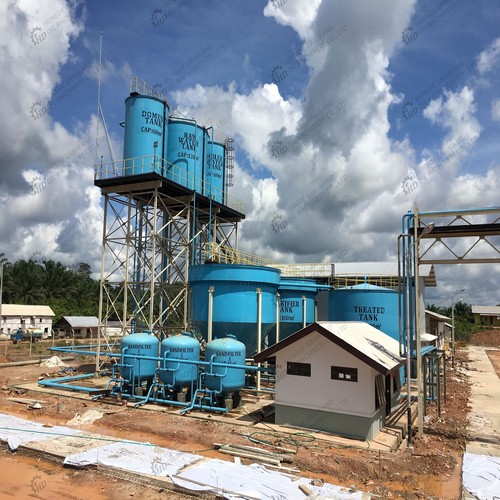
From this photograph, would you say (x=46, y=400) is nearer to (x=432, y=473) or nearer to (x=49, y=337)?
(x=432, y=473)

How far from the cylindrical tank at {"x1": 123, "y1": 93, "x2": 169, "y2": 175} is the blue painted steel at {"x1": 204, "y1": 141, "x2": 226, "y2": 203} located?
5482mm

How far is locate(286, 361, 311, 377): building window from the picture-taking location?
15.0m

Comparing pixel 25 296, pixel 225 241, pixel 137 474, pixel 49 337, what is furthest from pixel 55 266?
pixel 137 474

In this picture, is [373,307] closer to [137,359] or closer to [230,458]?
[137,359]

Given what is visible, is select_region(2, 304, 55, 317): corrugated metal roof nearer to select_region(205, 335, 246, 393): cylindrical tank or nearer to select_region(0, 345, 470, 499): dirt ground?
select_region(0, 345, 470, 499): dirt ground

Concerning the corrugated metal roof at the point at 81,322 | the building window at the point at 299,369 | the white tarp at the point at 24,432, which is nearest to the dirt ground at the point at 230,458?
the white tarp at the point at 24,432

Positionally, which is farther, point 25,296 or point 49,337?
point 25,296

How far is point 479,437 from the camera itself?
15.2 meters

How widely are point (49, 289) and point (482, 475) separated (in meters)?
76.8

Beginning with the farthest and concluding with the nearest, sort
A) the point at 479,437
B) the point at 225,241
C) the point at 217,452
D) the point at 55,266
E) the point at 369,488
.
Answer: the point at 55,266
the point at 225,241
the point at 479,437
the point at 217,452
the point at 369,488

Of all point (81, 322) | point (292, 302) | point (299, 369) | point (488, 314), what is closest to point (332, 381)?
point (299, 369)

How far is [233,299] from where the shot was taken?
20.7 metres

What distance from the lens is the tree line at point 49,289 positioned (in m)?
68.1

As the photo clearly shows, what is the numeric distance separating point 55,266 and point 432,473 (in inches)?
3093
